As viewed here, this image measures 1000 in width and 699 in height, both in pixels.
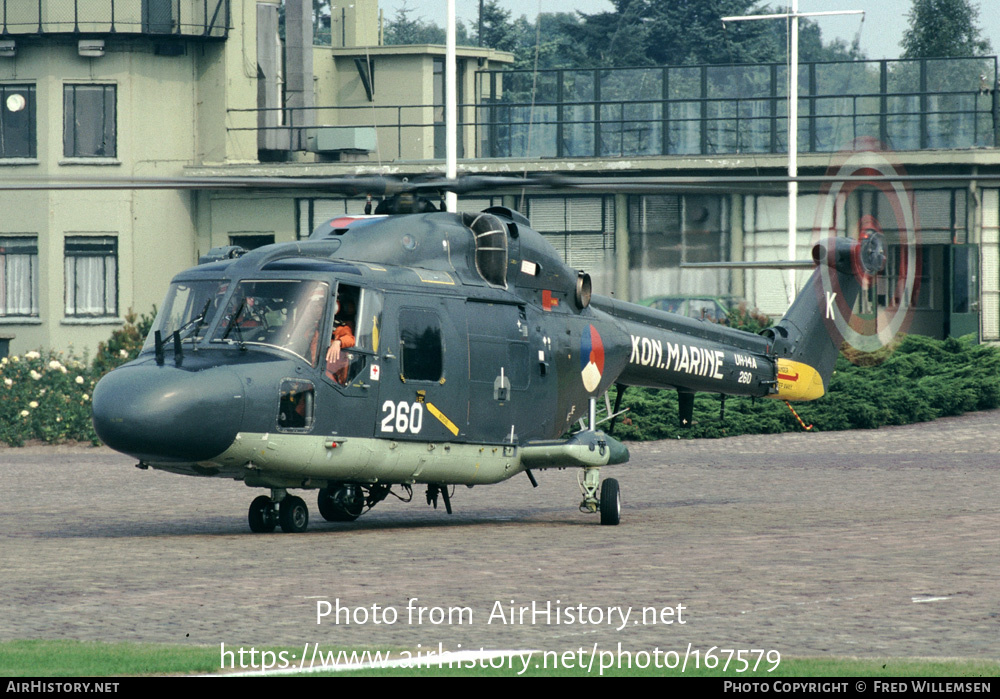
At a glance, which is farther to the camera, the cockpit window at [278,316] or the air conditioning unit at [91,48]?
the air conditioning unit at [91,48]

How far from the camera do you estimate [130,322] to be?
36.2 m

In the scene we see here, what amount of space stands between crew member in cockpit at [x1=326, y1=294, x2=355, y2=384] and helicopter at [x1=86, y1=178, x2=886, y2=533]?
0.02 metres

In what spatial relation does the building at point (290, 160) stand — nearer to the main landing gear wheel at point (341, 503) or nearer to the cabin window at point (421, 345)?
the main landing gear wheel at point (341, 503)

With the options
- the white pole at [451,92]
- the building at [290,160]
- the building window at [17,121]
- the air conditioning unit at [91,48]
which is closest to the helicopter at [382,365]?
the white pole at [451,92]

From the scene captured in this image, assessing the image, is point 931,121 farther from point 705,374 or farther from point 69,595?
point 69,595

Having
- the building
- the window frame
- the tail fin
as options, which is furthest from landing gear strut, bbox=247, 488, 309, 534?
the window frame

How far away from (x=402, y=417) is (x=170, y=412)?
296cm

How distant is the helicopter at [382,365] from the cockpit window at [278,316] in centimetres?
2

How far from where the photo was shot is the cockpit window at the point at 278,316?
15.8 m

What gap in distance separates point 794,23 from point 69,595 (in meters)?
33.2

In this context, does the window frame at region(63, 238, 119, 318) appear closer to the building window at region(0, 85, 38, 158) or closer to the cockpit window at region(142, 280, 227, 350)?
the building window at region(0, 85, 38, 158)

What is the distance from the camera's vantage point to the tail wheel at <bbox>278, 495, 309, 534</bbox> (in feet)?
55.9

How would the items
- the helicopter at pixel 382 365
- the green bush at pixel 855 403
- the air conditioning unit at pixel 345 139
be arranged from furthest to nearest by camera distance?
1. the air conditioning unit at pixel 345 139
2. the green bush at pixel 855 403
3. the helicopter at pixel 382 365

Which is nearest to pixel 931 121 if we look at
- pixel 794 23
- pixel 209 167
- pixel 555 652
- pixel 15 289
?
pixel 794 23
